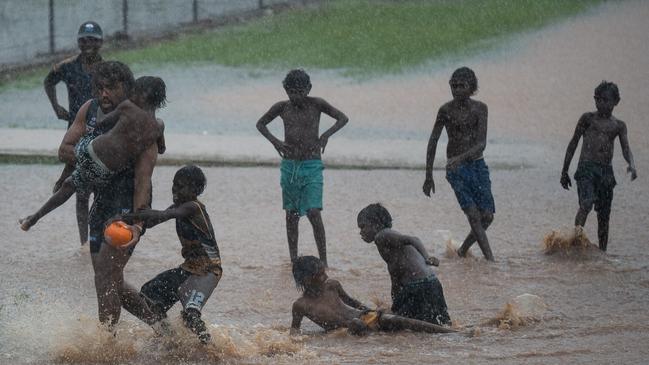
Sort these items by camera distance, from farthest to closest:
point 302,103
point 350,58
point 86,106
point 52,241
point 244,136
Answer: point 350,58, point 244,136, point 52,241, point 302,103, point 86,106

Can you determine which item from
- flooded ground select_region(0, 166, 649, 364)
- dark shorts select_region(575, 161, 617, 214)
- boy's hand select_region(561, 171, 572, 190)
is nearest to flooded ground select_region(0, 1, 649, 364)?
flooded ground select_region(0, 166, 649, 364)

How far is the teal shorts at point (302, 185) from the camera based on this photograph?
9.42m

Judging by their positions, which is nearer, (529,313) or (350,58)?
(529,313)

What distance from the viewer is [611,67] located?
70.2 feet

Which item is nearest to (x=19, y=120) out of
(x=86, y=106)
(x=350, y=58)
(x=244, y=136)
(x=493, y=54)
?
(x=244, y=136)

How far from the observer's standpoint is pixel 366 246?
33.6 feet

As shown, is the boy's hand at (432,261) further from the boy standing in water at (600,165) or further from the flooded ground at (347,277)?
the boy standing in water at (600,165)

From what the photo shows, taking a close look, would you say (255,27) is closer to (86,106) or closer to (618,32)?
(618,32)

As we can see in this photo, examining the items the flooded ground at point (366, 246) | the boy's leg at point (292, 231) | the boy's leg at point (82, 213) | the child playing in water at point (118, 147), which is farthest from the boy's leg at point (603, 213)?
the child playing in water at point (118, 147)

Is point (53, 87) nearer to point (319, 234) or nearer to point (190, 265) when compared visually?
point (319, 234)

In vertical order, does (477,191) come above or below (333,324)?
above

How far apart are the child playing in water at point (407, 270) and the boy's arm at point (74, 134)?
5.61 feet

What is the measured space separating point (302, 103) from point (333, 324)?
8.27ft

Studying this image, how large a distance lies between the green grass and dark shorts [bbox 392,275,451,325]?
1431 cm
